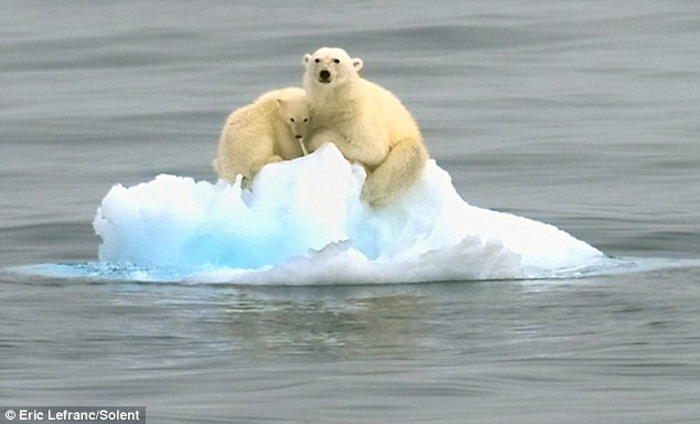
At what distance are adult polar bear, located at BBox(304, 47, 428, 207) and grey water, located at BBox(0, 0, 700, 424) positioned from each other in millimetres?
645

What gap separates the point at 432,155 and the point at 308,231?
7.64 meters

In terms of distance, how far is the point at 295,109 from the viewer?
42.3 feet

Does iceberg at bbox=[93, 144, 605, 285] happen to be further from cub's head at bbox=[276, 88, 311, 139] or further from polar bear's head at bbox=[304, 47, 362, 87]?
polar bear's head at bbox=[304, 47, 362, 87]

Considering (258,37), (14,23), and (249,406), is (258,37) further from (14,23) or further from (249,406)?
(249,406)

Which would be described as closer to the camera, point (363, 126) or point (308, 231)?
point (363, 126)

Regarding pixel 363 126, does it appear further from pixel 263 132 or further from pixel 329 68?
pixel 263 132

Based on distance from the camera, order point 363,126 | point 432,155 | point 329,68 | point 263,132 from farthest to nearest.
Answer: point 432,155
point 263,132
point 363,126
point 329,68

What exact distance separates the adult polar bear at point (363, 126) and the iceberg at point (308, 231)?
4.2 inches

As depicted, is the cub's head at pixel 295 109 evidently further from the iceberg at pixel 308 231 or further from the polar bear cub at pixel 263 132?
the iceberg at pixel 308 231

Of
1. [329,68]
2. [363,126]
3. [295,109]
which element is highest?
[329,68]

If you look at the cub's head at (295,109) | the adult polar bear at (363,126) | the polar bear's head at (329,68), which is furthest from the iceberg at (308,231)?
the polar bear's head at (329,68)

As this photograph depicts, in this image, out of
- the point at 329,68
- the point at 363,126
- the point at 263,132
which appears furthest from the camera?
the point at 263,132

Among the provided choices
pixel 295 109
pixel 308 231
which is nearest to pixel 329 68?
pixel 295 109

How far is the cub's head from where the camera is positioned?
1289cm
